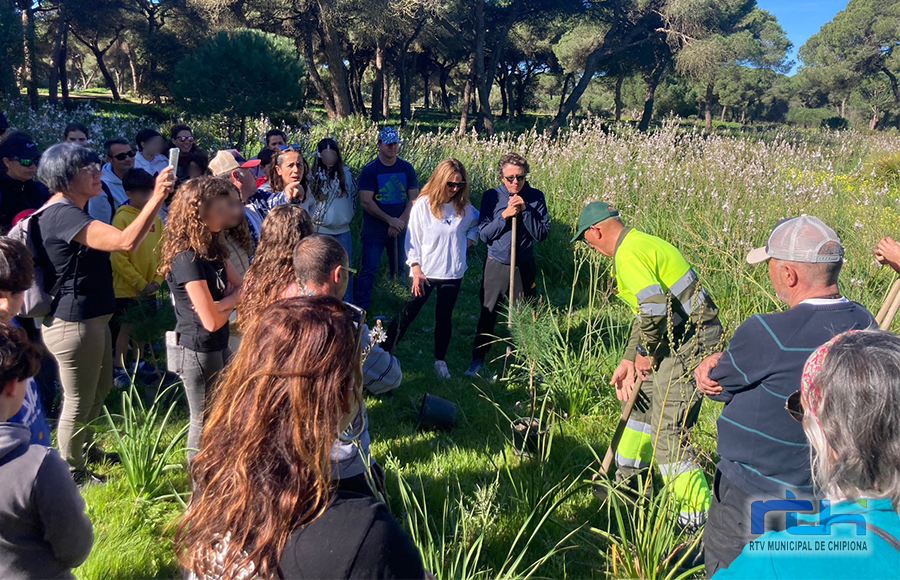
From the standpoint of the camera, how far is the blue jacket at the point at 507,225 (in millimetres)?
4945

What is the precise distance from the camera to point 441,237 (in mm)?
4859

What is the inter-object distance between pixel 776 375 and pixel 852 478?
940 millimetres

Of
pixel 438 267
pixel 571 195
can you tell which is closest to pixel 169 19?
pixel 571 195

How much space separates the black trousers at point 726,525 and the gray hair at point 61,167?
3.24m

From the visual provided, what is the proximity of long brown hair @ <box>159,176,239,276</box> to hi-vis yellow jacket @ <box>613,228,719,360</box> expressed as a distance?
2.04m

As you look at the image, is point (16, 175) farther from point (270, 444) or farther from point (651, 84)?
point (651, 84)

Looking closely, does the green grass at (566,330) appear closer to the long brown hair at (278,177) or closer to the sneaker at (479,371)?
the sneaker at (479,371)

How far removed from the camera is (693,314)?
284cm

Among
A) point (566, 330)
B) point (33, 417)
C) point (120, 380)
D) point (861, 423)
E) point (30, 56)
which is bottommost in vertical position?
point (120, 380)

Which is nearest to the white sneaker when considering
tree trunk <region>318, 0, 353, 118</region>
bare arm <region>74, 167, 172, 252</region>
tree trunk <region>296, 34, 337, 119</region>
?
bare arm <region>74, 167, 172, 252</region>

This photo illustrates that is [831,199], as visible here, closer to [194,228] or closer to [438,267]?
[438,267]

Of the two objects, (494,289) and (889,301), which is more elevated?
(889,301)

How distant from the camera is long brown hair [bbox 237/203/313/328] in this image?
8.58ft

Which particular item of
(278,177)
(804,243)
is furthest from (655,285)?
(278,177)
